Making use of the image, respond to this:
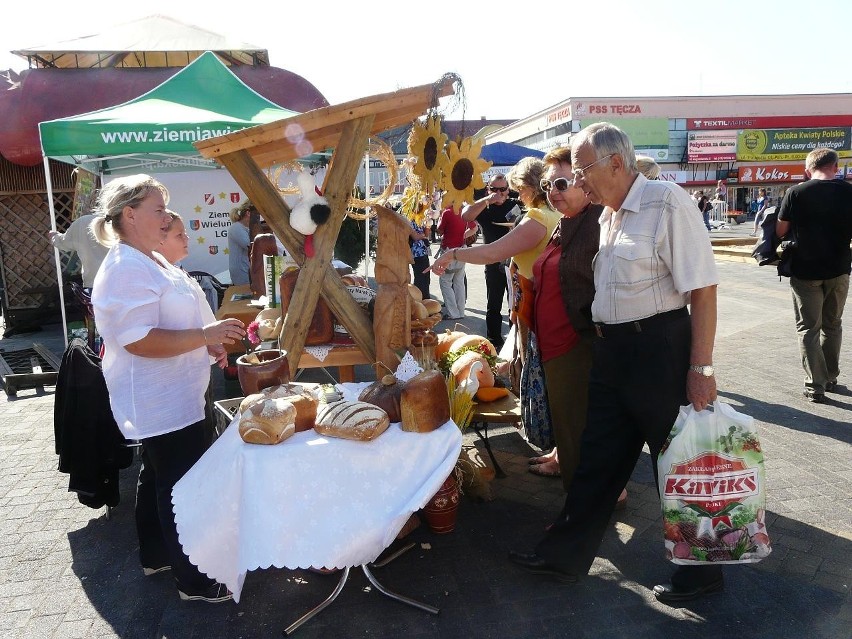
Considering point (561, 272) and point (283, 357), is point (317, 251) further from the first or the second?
point (561, 272)

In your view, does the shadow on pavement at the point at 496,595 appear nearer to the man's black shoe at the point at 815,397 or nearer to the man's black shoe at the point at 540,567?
the man's black shoe at the point at 540,567

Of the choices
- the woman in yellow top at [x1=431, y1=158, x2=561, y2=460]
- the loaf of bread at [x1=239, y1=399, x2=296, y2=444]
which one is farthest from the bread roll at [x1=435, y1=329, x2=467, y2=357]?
the loaf of bread at [x1=239, y1=399, x2=296, y2=444]

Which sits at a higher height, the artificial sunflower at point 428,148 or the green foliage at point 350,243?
the artificial sunflower at point 428,148

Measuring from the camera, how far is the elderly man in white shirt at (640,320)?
7.28 ft

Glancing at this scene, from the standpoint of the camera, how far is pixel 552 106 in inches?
1508

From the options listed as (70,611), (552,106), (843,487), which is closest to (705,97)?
(552,106)

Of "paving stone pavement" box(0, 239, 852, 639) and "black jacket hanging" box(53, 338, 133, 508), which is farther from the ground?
"black jacket hanging" box(53, 338, 133, 508)

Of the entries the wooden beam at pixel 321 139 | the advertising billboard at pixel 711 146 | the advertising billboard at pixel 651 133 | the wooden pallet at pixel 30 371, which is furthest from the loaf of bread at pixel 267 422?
the advertising billboard at pixel 711 146

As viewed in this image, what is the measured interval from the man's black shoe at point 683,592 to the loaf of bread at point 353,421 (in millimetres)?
1320

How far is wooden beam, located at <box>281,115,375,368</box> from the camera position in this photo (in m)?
3.11

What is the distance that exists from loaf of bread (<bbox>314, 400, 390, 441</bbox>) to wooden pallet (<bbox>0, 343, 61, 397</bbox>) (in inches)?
152

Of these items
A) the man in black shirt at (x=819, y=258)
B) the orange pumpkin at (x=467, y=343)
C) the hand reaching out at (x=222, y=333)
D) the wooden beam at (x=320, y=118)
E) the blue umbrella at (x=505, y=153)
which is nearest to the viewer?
the hand reaching out at (x=222, y=333)

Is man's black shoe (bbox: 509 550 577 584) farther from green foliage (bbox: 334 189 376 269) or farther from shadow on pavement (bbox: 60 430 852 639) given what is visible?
green foliage (bbox: 334 189 376 269)

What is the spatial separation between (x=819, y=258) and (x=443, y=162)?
3274mm
